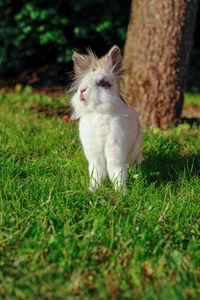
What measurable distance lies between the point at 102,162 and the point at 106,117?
416 millimetres

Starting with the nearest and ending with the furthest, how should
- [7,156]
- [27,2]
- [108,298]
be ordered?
[108,298] → [7,156] → [27,2]

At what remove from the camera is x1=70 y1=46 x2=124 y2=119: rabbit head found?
247 cm

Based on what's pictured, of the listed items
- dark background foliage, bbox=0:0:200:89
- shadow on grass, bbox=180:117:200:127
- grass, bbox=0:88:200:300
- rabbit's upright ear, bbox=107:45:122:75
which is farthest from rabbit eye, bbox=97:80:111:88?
dark background foliage, bbox=0:0:200:89

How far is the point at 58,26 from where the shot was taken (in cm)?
668

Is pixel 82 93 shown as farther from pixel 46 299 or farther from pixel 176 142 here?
pixel 176 142

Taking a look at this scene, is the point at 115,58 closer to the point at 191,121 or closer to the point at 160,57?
the point at 160,57

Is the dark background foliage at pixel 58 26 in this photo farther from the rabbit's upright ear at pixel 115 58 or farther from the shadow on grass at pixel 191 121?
the rabbit's upright ear at pixel 115 58

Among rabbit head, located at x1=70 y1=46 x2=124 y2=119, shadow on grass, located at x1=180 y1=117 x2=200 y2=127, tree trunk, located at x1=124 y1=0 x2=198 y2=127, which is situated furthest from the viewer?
shadow on grass, located at x1=180 y1=117 x2=200 y2=127

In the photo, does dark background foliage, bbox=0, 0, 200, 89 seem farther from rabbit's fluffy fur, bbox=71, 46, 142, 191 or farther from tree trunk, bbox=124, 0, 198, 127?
rabbit's fluffy fur, bbox=71, 46, 142, 191

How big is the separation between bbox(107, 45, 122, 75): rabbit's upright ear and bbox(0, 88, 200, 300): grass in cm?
97

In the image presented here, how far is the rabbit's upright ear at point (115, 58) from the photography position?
260cm

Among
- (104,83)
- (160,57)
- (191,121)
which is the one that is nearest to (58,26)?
(160,57)

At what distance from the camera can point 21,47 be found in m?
6.84

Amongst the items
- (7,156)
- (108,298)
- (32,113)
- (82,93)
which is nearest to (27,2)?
(32,113)
